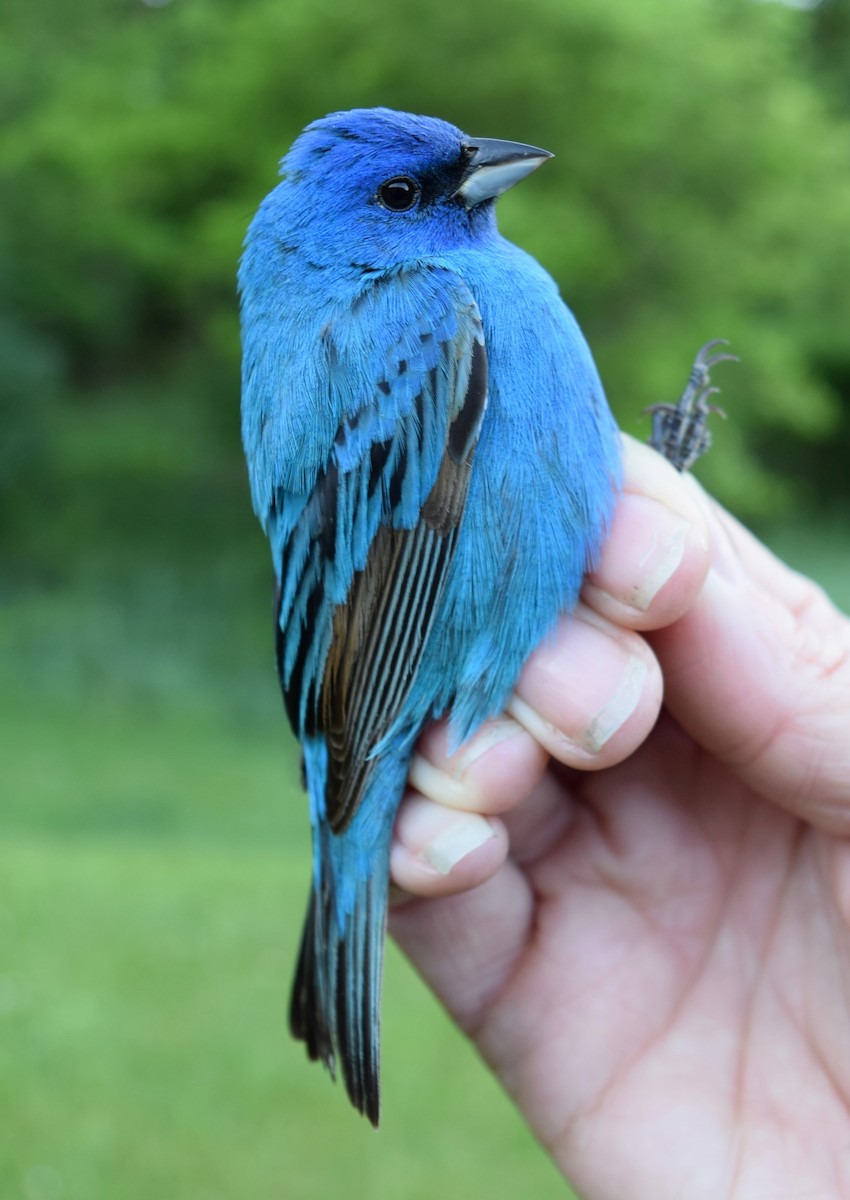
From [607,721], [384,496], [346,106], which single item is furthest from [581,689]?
[346,106]

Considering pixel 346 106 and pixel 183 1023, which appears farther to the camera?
pixel 346 106

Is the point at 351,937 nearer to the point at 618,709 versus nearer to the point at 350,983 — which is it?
the point at 350,983

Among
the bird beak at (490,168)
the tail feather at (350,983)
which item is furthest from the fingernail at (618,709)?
the bird beak at (490,168)

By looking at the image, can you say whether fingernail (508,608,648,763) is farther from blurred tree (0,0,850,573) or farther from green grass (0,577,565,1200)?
blurred tree (0,0,850,573)

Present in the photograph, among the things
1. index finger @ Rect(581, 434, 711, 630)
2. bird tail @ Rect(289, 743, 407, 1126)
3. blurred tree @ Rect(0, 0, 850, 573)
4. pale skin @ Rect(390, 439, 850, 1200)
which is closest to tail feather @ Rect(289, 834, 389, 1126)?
bird tail @ Rect(289, 743, 407, 1126)

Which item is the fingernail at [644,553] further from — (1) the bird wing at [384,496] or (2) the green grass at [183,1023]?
(2) the green grass at [183,1023]

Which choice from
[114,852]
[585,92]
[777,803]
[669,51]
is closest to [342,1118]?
[777,803]
